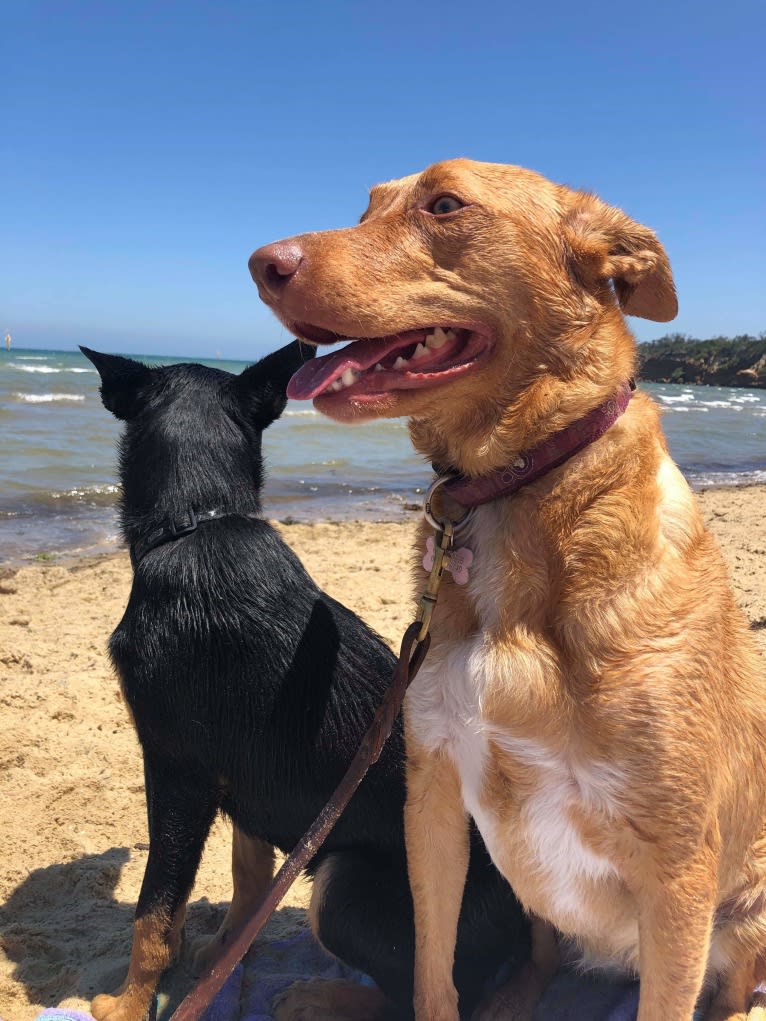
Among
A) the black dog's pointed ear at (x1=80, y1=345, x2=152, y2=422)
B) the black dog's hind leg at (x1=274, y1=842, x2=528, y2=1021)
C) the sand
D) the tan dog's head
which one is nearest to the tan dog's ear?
the tan dog's head

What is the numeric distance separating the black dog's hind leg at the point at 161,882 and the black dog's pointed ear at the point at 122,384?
1362 mm

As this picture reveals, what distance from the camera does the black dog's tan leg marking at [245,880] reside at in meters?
2.78

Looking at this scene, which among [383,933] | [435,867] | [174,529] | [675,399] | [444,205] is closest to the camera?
[444,205]

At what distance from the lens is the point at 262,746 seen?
2410mm

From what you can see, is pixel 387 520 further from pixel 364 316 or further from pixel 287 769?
pixel 364 316

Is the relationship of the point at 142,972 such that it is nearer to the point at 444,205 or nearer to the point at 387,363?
the point at 387,363

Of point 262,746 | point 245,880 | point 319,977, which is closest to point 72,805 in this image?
point 245,880

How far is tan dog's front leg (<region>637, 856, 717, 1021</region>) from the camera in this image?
1686mm

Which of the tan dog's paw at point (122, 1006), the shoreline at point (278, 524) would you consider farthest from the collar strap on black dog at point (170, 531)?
the shoreline at point (278, 524)

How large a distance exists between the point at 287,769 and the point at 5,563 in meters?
5.88

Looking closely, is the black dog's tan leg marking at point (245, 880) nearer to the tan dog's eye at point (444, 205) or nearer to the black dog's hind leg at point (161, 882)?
the black dog's hind leg at point (161, 882)

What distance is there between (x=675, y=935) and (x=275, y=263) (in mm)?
1729

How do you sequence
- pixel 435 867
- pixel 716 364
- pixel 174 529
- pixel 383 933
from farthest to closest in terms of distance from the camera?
pixel 716 364, pixel 174 529, pixel 383 933, pixel 435 867

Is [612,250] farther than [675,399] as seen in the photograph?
No
